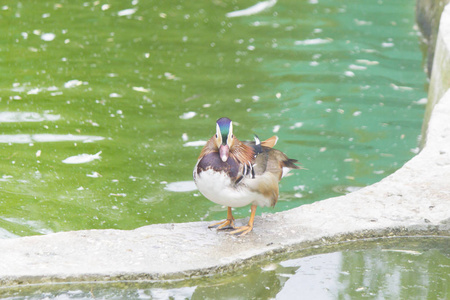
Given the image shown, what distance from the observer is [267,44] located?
9.38m

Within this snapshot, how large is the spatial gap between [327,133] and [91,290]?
4.11 metres

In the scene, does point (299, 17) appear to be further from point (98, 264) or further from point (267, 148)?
point (98, 264)

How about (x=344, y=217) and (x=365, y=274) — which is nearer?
(x=365, y=274)

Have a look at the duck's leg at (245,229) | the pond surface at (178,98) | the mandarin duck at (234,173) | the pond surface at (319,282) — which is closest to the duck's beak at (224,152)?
the mandarin duck at (234,173)

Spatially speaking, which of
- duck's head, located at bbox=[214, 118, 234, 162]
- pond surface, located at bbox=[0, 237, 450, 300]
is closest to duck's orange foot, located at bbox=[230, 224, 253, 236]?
pond surface, located at bbox=[0, 237, 450, 300]

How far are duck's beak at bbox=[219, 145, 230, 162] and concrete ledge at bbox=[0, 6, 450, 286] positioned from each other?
20.2 inches

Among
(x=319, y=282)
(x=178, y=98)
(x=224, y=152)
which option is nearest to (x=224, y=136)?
(x=224, y=152)

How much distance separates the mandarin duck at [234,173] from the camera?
377 cm

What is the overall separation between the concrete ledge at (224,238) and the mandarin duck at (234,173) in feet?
0.70

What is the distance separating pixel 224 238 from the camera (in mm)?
3955

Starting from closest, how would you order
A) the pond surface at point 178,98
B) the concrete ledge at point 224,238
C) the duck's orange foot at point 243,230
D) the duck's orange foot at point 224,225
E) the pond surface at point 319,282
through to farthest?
the pond surface at point 319,282
the concrete ledge at point 224,238
the duck's orange foot at point 243,230
the duck's orange foot at point 224,225
the pond surface at point 178,98

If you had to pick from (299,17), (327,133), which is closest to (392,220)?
(327,133)

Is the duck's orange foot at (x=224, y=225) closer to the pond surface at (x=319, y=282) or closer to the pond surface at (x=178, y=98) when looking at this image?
the pond surface at (x=319, y=282)

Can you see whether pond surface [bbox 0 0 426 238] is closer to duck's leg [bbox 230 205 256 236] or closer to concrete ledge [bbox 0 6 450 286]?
concrete ledge [bbox 0 6 450 286]
